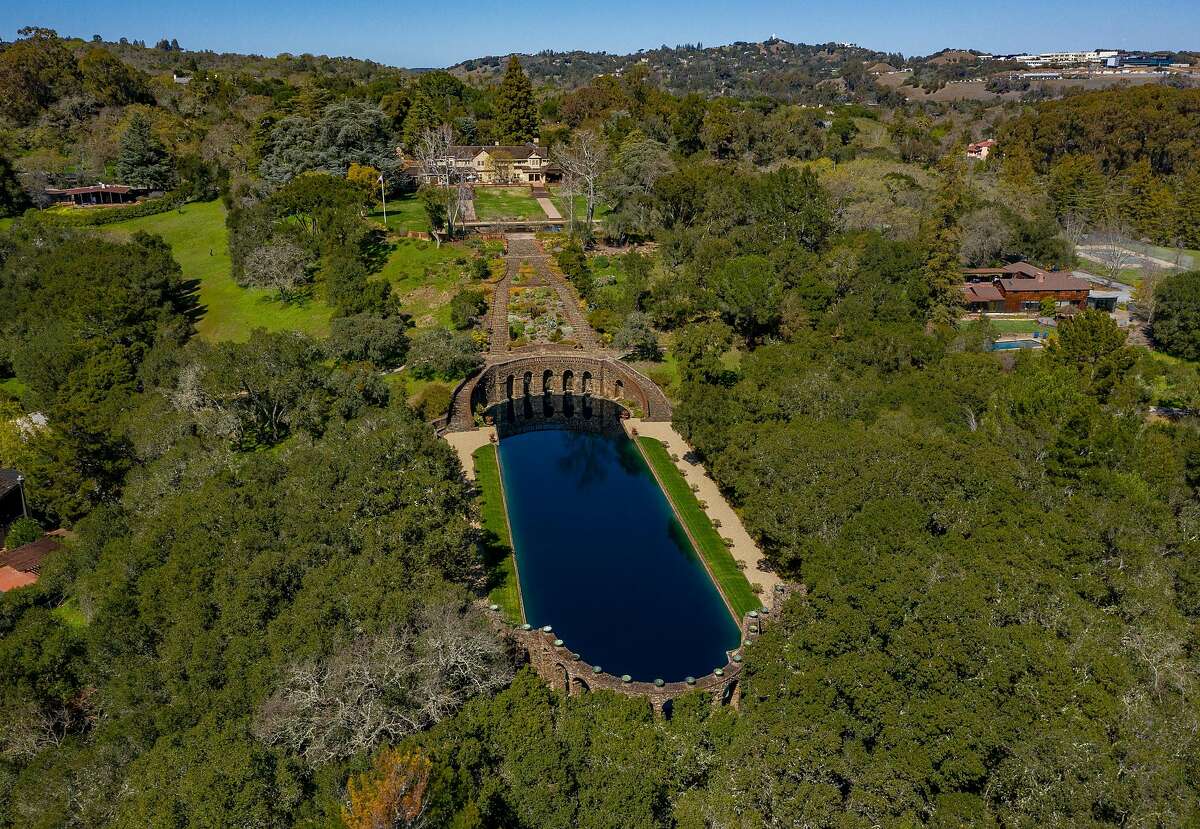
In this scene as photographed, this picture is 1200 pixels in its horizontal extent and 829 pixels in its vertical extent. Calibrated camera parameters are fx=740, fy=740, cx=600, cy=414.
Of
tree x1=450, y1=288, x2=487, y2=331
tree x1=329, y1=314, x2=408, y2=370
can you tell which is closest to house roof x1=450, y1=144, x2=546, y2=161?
tree x1=450, y1=288, x2=487, y2=331

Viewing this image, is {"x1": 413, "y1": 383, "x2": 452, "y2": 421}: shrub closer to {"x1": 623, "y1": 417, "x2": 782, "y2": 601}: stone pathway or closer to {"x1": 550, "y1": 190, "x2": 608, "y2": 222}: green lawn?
{"x1": 623, "y1": 417, "x2": 782, "y2": 601}: stone pathway

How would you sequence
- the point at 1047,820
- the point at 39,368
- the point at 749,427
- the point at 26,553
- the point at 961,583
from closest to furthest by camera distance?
the point at 1047,820 < the point at 961,583 < the point at 26,553 < the point at 749,427 < the point at 39,368

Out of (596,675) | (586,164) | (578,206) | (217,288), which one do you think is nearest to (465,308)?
(217,288)

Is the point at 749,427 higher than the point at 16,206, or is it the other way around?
the point at 16,206

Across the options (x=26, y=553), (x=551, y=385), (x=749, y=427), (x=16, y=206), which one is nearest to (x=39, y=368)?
(x=26, y=553)

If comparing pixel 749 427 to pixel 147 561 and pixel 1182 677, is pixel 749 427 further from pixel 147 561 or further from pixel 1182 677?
pixel 147 561

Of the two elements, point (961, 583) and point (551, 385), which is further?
point (551, 385)

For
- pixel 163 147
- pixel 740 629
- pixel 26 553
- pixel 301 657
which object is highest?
pixel 163 147
